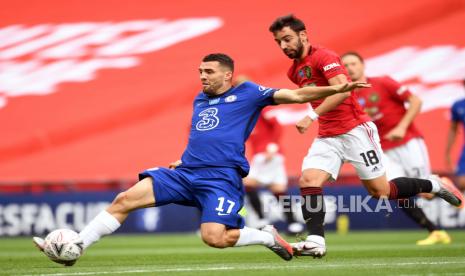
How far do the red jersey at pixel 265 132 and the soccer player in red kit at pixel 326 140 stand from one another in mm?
5443

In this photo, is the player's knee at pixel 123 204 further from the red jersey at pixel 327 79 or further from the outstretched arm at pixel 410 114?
the outstretched arm at pixel 410 114

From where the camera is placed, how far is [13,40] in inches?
719

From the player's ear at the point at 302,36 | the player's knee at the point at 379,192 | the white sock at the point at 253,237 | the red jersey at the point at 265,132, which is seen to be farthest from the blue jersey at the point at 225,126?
the red jersey at the point at 265,132

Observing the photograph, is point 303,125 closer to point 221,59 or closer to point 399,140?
point 221,59

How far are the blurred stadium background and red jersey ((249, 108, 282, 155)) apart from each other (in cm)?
250

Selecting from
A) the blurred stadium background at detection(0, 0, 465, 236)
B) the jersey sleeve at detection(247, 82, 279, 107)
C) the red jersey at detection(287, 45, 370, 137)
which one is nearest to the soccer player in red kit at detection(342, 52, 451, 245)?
the red jersey at detection(287, 45, 370, 137)

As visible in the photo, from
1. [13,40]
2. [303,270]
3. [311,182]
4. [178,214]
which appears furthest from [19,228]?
[303,270]

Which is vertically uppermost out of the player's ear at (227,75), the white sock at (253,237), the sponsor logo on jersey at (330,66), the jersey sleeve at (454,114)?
the sponsor logo on jersey at (330,66)

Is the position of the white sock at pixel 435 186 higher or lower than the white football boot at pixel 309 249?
higher

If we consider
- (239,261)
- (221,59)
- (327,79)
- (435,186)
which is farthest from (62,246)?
(435,186)

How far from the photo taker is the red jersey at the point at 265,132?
48.2 ft

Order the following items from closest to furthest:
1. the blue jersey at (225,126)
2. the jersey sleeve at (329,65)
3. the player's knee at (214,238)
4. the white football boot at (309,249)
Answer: the player's knee at (214,238) < the blue jersey at (225,126) < the white football boot at (309,249) < the jersey sleeve at (329,65)

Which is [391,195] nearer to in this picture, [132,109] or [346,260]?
[346,260]

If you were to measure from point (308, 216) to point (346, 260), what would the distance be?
545 millimetres
